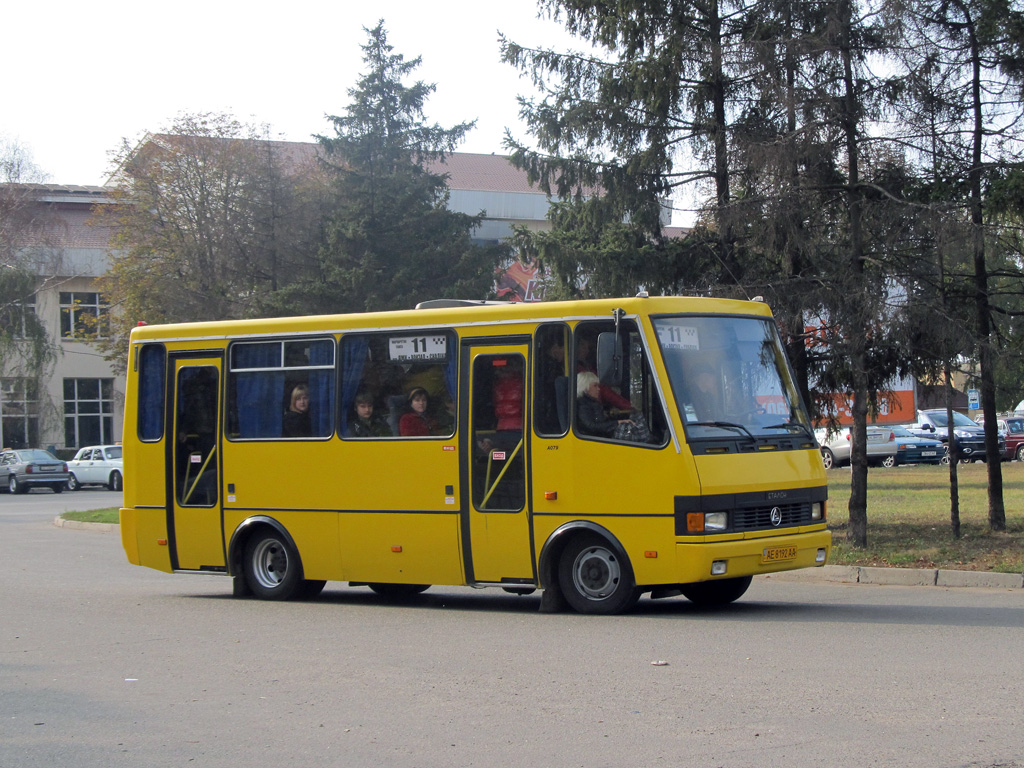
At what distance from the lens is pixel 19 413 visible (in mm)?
59125

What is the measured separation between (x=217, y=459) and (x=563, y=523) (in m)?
4.25

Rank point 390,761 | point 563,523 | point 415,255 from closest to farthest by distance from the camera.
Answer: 1. point 390,761
2. point 563,523
3. point 415,255

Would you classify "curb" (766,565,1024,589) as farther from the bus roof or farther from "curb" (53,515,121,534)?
"curb" (53,515,121,534)

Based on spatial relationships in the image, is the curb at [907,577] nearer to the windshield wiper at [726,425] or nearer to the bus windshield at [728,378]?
the bus windshield at [728,378]

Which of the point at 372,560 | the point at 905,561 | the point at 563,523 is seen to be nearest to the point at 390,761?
the point at 563,523

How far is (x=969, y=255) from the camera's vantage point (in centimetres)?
1497

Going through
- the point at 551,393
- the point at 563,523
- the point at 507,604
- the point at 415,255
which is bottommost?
the point at 507,604

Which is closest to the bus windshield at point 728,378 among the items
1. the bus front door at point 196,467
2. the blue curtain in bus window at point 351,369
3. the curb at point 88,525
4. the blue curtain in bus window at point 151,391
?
the blue curtain in bus window at point 351,369

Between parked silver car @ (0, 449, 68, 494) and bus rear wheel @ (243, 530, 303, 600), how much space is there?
35.3m

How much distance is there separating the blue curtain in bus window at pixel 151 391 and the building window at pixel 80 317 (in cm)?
3424

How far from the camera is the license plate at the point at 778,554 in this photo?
418 inches

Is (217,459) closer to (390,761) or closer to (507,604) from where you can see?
(507,604)

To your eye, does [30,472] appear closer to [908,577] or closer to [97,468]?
[97,468]

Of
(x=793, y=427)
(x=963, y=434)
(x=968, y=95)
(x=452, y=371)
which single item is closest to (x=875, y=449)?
(x=963, y=434)
